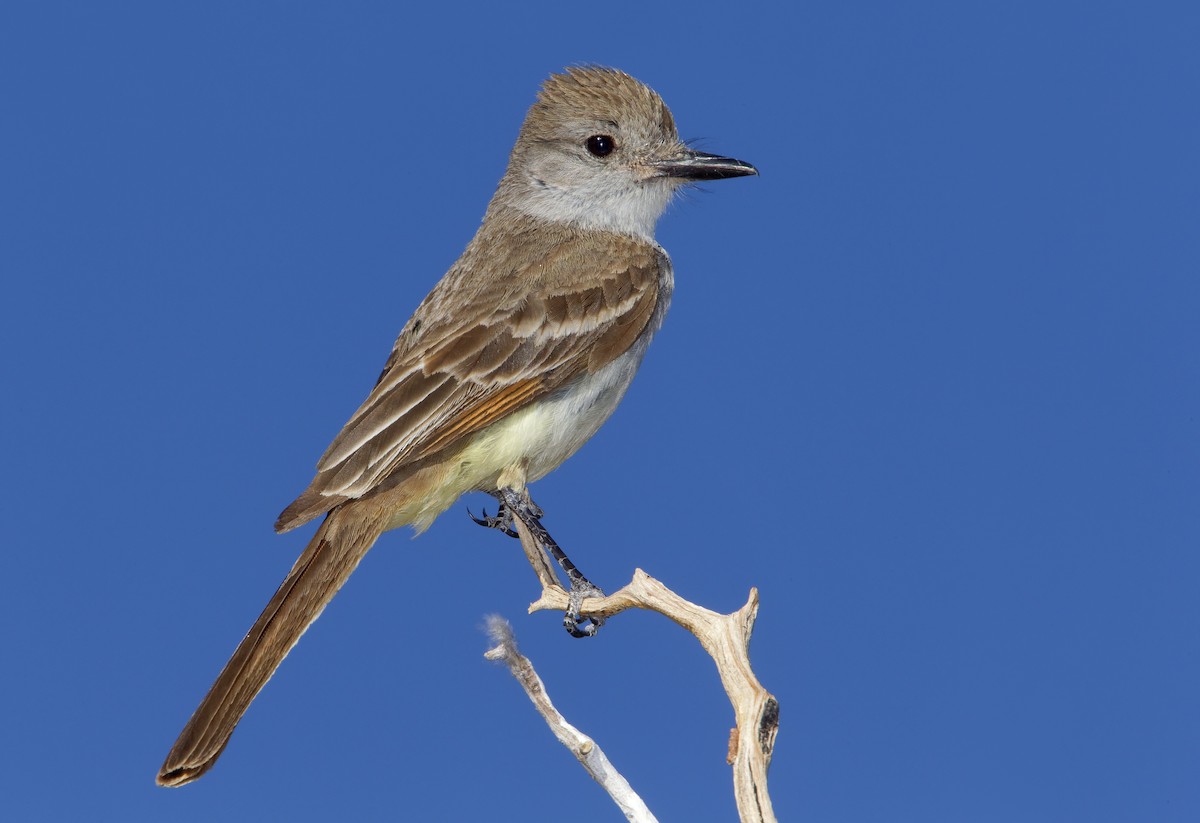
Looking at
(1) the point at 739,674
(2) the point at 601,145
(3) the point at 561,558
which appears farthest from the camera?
(2) the point at 601,145

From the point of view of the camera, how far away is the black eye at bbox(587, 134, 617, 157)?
19.7 feet

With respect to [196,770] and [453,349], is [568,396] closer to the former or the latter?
[453,349]

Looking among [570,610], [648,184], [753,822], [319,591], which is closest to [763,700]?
[753,822]

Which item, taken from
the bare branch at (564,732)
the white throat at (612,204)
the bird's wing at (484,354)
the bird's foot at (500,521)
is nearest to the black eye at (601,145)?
the white throat at (612,204)

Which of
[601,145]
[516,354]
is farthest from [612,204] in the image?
[516,354]

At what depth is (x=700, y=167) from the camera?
19.4 feet

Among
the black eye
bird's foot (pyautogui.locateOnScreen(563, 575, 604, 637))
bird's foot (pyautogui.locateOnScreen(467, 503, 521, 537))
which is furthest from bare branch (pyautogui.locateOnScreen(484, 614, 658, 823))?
the black eye

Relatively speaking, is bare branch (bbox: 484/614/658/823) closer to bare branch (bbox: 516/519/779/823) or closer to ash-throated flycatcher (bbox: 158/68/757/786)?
bare branch (bbox: 516/519/779/823)

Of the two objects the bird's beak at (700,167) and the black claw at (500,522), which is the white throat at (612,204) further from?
the black claw at (500,522)

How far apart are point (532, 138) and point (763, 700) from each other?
3.40 meters

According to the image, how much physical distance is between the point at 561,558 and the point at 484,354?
2.77 ft

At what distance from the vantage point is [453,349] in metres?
5.29

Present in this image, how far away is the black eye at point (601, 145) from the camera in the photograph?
6.02 meters

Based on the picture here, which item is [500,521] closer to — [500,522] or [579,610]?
[500,522]
